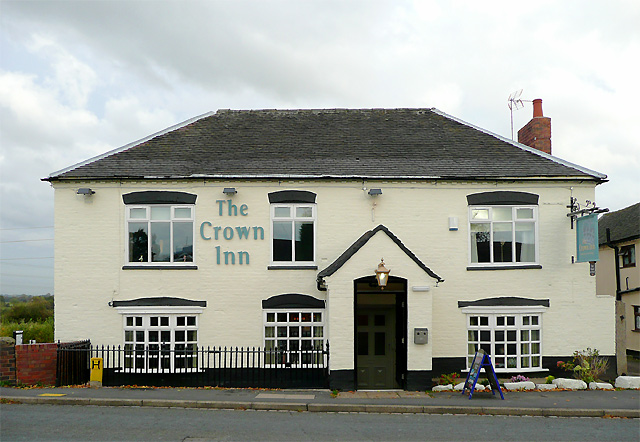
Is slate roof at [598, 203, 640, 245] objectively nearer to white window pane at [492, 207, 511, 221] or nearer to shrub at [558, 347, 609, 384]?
shrub at [558, 347, 609, 384]

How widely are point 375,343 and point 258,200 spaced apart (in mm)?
5361

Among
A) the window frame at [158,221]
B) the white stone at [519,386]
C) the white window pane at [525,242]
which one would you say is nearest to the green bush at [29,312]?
the window frame at [158,221]

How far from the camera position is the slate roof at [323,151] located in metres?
15.0

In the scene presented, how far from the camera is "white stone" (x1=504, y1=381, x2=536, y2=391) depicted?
13.8 m

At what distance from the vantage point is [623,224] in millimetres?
25109

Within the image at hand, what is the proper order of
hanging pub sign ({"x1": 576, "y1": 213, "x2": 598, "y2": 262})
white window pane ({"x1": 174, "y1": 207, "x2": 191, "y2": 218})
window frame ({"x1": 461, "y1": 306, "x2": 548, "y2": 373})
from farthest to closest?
white window pane ({"x1": 174, "y1": 207, "x2": 191, "y2": 218}) → window frame ({"x1": 461, "y1": 306, "x2": 548, "y2": 373}) → hanging pub sign ({"x1": 576, "y1": 213, "x2": 598, "y2": 262})

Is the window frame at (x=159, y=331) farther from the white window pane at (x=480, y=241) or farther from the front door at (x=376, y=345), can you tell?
the white window pane at (x=480, y=241)

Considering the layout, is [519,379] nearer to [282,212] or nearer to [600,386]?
[600,386]

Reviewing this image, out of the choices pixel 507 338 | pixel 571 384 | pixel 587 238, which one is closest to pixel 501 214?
pixel 587 238

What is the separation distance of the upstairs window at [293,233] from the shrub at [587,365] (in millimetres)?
7871

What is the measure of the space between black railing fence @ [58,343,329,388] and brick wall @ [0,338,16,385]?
1.41 metres

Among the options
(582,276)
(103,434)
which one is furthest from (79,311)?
(582,276)

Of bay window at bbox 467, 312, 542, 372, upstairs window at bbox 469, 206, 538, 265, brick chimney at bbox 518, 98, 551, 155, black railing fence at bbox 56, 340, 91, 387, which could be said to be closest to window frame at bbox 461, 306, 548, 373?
bay window at bbox 467, 312, 542, 372

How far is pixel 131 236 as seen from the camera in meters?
15.1
